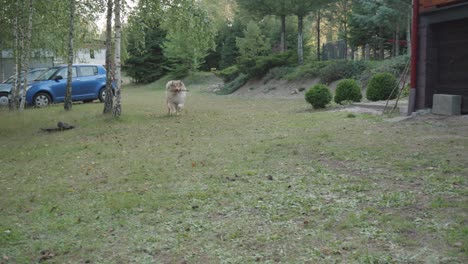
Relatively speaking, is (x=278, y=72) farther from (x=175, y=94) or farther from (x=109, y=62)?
(x=109, y=62)

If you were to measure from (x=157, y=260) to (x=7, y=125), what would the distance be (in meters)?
11.3

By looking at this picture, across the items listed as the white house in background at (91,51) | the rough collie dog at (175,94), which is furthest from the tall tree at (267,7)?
the rough collie dog at (175,94)

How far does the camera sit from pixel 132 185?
6.07 m

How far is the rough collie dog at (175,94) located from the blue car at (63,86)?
6558 mm

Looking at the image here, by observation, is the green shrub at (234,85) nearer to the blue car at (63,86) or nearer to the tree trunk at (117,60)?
the blue car at (63,86)

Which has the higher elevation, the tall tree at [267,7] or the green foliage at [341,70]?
the tall tree at [267,7]

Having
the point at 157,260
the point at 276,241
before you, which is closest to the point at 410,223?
the point at 276,241

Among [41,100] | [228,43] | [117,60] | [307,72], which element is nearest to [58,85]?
[41,100]

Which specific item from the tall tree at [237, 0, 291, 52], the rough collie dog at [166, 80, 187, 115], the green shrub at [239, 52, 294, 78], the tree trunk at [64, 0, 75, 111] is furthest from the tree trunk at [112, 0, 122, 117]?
the tall tree at [237, 0, 291, 52]

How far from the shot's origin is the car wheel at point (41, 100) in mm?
19547

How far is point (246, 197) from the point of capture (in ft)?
17.0

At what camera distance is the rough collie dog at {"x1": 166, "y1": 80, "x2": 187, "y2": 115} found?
44.8ft

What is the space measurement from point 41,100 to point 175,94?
8.49m

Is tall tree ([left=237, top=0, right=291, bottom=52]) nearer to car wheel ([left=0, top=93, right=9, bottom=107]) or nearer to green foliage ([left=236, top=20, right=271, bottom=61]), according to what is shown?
green foliage ([left=236, top=20, right=271, bottom=61])
